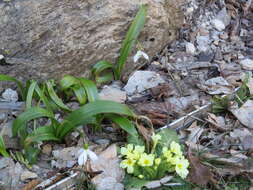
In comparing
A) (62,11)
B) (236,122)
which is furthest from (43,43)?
(236,122)

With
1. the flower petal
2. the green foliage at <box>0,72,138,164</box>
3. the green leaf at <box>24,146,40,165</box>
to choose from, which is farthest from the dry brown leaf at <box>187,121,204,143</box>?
the green leaf at <box>24,146,40,165</box>

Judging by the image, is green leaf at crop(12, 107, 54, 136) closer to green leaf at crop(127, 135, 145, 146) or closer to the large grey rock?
green leaf at crop(127, 135, 145, 146)

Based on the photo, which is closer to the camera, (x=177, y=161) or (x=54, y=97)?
(x=177, y=161)

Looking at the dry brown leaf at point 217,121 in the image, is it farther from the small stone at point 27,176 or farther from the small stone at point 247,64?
the small stone at point 27,176

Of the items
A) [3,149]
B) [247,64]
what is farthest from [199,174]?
[247,64]

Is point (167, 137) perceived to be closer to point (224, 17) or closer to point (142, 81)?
point (142, 81)

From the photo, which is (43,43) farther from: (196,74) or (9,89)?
(196,74)

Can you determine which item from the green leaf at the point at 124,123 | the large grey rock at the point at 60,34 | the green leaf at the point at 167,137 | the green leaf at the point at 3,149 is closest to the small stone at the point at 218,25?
the large grey rock at the point at 60,34
